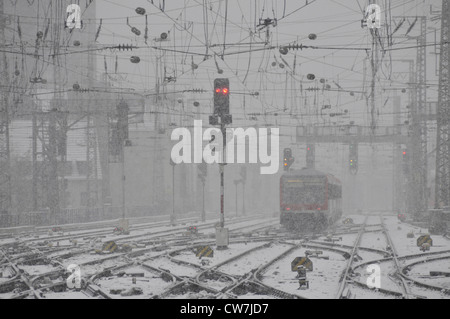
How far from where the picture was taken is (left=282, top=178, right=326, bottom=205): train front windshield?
1130 inches

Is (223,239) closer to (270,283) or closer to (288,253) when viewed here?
(288,253)

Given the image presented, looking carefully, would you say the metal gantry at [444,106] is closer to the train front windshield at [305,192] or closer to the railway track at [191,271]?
the train front windshield at [305,192]

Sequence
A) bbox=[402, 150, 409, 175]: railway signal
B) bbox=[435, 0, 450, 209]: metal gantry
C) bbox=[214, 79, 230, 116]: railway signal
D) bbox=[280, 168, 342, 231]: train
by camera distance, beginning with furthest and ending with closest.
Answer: bbox=[402, 150, 409, 175]: railway signal < bbox=[280, 168, 342, 231]: train < bbox=[435, 0, 450, 209]: metal gantry < bbox=[214, 79, 230, 116]: railway signal

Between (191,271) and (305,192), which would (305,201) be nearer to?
(305,192)

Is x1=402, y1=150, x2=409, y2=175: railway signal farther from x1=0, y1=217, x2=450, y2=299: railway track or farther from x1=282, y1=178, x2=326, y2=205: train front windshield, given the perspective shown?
x1=0, y1=217, x2=450, y2=299: railway track

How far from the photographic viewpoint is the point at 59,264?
53.0ft


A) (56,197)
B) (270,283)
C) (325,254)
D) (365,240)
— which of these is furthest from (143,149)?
(270,283)

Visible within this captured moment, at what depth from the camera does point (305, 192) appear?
28.8 metres

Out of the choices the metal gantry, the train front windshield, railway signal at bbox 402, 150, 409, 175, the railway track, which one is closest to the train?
the train front windshield

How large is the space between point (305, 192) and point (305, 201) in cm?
46

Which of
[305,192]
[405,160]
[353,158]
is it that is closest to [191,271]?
[305,192]

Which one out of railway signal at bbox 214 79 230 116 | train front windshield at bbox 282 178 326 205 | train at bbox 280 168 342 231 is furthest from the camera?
train front windshield at bbox 282 178 326 205

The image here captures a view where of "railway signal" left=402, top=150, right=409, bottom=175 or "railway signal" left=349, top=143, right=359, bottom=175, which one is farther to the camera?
"railway signal" left=402, top=150, right=409, bottom=175

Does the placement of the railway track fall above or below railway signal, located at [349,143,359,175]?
below
